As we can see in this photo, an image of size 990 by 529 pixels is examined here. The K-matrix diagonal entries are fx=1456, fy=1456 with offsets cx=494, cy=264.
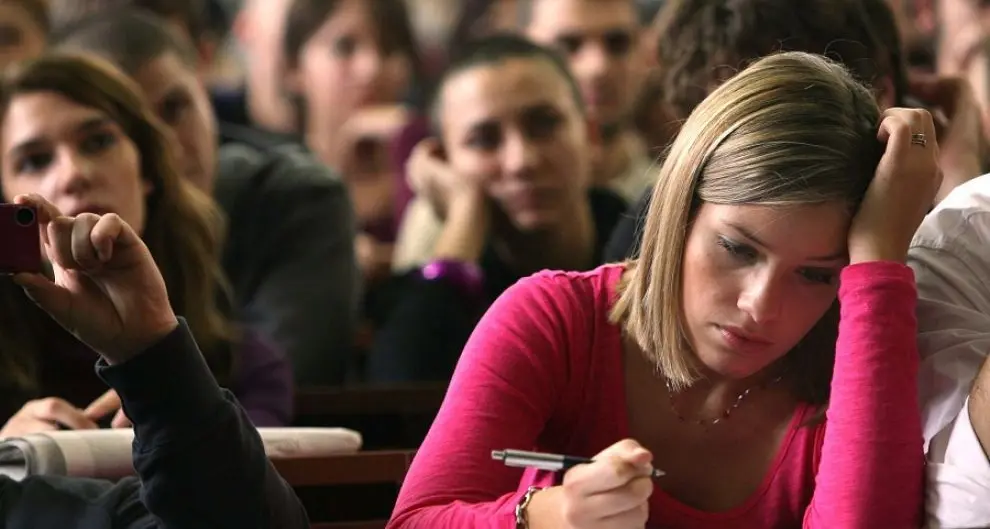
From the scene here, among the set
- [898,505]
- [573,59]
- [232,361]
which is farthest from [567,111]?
[898,505]

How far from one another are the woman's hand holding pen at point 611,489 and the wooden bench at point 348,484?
1.16 ft

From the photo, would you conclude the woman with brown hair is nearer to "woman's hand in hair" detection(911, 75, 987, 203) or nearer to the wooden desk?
the wooden desk

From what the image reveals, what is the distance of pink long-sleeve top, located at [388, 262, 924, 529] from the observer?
121cm

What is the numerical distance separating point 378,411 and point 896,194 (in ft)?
2.80

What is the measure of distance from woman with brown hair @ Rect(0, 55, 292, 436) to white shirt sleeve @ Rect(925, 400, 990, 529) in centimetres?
88

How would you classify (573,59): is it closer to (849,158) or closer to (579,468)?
(849,158)

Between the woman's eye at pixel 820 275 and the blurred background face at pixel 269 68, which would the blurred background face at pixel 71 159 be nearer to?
the woman's eye at pixel 820 275

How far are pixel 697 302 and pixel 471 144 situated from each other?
1.41m

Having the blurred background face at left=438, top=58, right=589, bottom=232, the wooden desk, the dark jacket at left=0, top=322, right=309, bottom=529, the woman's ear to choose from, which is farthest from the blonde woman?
the woman's ear

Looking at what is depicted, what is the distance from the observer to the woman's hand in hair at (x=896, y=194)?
4.06ft

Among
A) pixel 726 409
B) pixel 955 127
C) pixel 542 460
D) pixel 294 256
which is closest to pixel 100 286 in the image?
pixel 542 460

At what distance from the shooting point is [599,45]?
328 centimetres

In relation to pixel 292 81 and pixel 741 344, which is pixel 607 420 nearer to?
pixel 741 344

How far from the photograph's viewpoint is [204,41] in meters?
3.28
